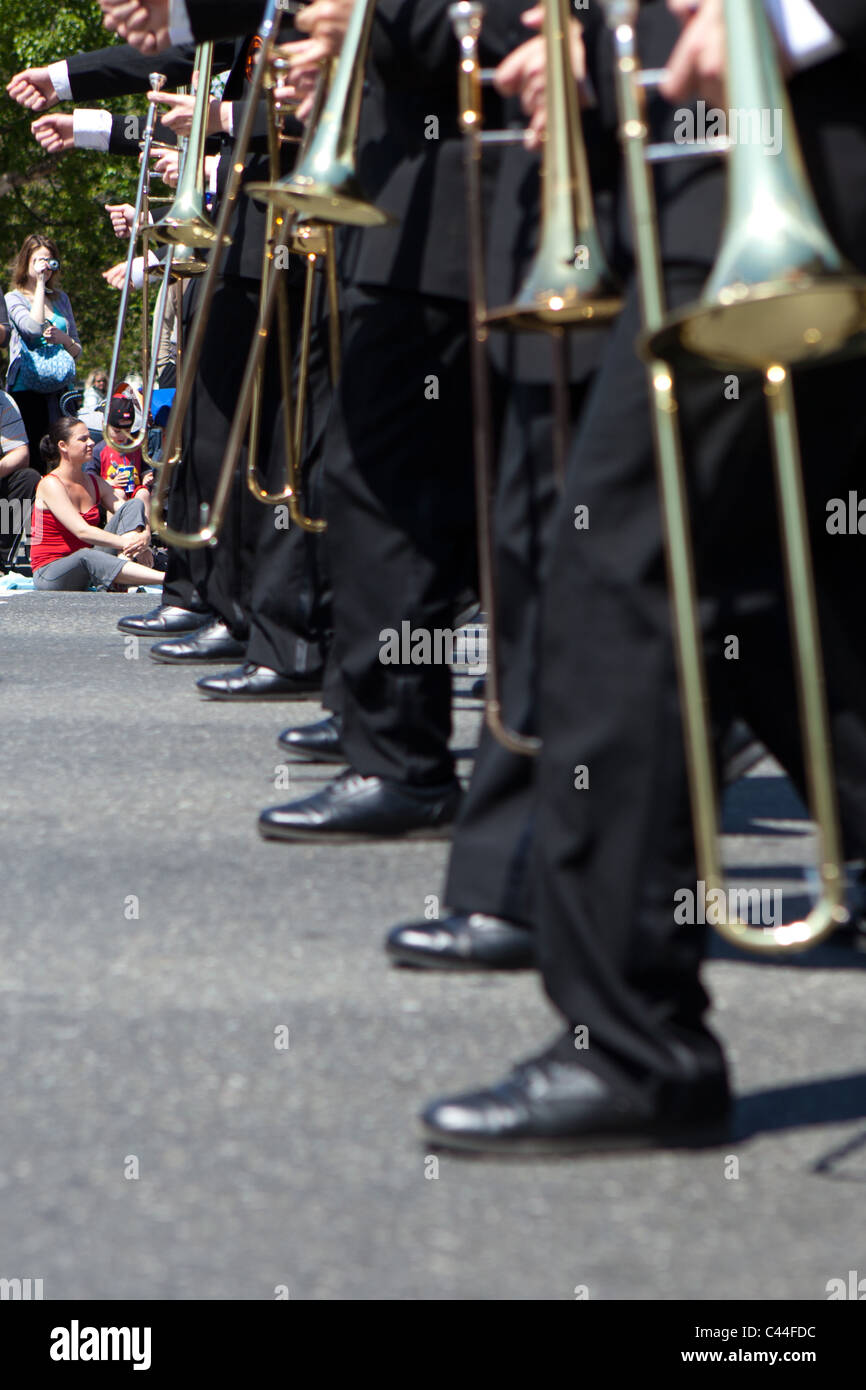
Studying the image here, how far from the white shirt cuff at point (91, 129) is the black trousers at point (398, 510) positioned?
3.90 meters

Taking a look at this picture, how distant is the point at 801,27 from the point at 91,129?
18.1ft

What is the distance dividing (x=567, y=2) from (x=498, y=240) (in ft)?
1.34

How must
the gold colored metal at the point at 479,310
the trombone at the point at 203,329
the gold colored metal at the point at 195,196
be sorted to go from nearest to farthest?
the gold colored metal at the point at 479,310 < the trombone at the point at 203,329 < the gold colored metal at the point at 195,196

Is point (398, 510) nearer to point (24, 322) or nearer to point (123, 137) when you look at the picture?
point (123, 137)

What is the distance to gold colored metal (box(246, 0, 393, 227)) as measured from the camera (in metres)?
3.40

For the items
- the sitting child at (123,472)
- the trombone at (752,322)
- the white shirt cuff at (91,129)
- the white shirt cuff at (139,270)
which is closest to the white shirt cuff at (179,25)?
the trombone at (752,322)

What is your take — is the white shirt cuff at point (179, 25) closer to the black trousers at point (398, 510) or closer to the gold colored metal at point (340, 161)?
the gold colored metal at point (340, 161)

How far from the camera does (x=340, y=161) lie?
3453 mm

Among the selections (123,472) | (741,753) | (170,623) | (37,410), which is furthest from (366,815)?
(123,472)

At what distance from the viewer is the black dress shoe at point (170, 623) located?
6.99 m

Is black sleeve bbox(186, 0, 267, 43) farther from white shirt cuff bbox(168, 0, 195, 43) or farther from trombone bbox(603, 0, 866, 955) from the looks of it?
trombone bbox(603, 0, 866, 955)

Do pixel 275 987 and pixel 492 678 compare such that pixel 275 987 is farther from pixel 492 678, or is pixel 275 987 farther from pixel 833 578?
pixel 833 578

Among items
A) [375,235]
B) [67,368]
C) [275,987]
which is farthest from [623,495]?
[67,368]

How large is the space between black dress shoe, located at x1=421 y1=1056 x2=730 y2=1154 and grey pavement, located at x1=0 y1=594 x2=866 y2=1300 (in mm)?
22
